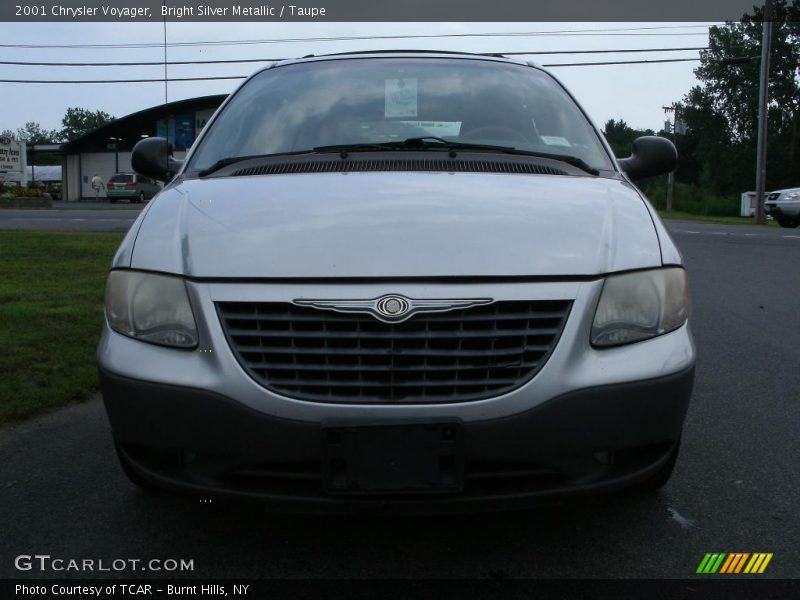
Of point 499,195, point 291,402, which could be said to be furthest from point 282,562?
point 499,195

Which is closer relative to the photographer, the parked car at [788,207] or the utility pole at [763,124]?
the parked car at [788,207]

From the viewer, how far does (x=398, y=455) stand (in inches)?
85.2

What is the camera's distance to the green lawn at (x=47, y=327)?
14.8 ft

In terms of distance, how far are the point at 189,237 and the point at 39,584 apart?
1.07 m

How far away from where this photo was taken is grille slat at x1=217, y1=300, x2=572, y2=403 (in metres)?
2.24

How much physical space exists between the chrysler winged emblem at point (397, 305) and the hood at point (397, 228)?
0.26 feet

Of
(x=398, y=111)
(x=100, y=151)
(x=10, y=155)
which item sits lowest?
(x=398, y=111)

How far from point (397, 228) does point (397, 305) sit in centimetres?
32

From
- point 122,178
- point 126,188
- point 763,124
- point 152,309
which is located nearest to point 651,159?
point 152,309

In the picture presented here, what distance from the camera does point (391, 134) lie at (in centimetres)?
357

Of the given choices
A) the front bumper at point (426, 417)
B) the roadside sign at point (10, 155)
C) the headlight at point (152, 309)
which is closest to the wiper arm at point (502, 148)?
the front bumper at point (426, 417)

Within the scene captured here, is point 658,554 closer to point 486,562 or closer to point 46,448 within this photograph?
point 486,562

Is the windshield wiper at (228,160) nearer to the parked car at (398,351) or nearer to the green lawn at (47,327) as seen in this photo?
the parked car at (398,351)

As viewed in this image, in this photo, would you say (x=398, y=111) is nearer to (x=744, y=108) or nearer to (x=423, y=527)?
(x=423, y=527)
